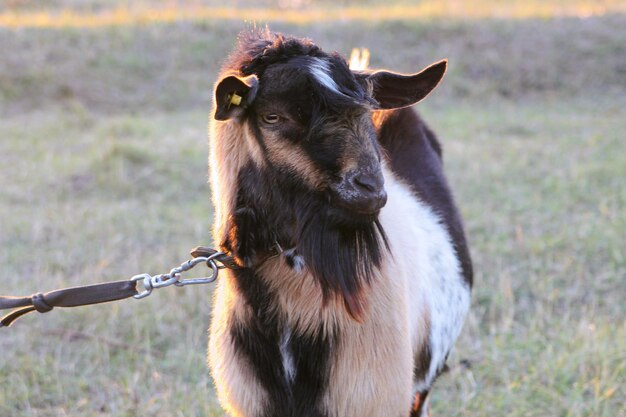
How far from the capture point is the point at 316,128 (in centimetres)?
262

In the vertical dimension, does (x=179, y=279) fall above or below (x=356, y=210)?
below

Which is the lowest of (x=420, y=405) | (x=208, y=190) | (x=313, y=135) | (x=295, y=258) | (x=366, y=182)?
(x=208, y=190)

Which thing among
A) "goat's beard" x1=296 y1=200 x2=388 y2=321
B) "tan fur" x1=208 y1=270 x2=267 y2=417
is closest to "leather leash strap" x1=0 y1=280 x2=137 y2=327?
"tan fur" x1=208 y1=270 x2=267 y2=417

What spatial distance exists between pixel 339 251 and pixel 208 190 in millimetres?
6052

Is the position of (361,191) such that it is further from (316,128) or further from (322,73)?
(322,73)

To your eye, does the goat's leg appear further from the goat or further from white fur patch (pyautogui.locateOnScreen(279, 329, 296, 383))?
white fur patch (pyautogui.locateOnScreen(279, 329, 296, 383))

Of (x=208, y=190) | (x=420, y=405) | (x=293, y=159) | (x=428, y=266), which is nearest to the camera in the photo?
(x=293, y=159)

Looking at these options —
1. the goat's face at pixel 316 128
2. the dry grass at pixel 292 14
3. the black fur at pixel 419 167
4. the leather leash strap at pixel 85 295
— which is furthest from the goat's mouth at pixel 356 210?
the dry grass at pixel 292 14

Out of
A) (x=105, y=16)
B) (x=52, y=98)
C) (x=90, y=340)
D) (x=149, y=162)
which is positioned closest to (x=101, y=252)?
(x=90, y=340)

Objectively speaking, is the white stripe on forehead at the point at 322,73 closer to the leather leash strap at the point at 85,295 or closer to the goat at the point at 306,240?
the goat at the point at 306,240

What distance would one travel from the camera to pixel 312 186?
268 cm

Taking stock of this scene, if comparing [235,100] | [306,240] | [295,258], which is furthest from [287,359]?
[235,100]

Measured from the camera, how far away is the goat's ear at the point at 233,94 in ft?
8.59

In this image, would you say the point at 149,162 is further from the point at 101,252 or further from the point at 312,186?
the point at 312,186
